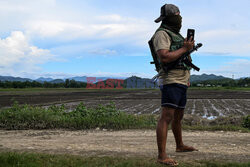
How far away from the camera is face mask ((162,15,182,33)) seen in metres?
3.62

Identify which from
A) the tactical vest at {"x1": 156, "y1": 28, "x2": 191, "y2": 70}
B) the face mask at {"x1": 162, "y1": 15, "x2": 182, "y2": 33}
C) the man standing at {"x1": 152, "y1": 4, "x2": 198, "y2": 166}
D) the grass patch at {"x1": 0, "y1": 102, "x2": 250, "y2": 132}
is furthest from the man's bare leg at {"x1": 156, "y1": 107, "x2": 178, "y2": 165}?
the grass patch at {"x1": 0, "y1": 102, "x2": 250, "y2": 132}

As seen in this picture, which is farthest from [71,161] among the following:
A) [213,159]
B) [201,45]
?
[201,45]

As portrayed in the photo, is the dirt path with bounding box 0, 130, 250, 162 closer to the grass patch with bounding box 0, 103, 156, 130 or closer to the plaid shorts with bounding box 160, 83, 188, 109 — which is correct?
the plaid shorts with bounding box 160, 83, 188, 109

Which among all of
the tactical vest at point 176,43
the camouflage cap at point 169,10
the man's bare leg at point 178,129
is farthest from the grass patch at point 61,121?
the camouflage cap at point 169,10

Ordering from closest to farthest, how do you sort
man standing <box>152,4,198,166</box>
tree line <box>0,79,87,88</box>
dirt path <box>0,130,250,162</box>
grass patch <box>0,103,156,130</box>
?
man standing <box>152,4,198,166</box> → dirt path <box>0,130,250,162</box> → grass patch <box>0,103,156,130</box> → tree line <box>0,79,87,88</box>

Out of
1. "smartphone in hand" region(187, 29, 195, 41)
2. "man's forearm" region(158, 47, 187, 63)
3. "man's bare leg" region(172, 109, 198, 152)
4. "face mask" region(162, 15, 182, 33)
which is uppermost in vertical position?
"face mask" region(162, 15, 182, 33)

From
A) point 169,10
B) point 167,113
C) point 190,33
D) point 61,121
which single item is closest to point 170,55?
point 190,33

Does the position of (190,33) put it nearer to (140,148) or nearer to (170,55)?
(170,55)

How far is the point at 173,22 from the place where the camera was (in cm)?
363

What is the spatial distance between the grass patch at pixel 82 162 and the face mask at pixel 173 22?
189 centimetres

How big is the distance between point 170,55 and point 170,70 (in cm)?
25

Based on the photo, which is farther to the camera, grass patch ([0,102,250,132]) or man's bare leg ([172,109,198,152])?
grass patch ([0,102,250,132])

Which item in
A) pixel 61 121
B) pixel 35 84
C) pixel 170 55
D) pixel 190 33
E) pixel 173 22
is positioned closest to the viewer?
pixel 170 55

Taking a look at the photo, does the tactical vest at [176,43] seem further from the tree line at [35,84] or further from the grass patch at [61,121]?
the tree line at [35,84]
